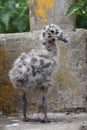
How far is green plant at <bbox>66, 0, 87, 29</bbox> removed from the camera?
6.66 meters

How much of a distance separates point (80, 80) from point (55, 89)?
0.86 feet

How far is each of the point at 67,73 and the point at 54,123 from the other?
76 cm

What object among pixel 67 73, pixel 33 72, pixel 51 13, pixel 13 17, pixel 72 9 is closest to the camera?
pixel 33 72

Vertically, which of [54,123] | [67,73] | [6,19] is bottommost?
[54,123]

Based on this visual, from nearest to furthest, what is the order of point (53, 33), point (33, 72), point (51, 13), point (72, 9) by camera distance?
1. point (33, 72)
2. point (53, 33)
3. point (72, 9)
4. point (51, 13)

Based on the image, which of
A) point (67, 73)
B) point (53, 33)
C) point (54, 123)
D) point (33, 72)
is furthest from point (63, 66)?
point (54, 123)

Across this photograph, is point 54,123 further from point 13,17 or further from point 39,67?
point 13,17

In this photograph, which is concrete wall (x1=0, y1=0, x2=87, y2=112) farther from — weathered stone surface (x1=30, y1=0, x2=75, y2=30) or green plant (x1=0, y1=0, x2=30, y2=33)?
green plant (x1=0, y1=0, x2=30, y2=33)

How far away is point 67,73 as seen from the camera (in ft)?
22.2

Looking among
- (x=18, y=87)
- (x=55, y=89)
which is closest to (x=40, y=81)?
(x=18, y=87)

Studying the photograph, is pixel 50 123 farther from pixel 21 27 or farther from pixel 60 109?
pixel 21 27

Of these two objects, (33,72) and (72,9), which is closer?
(33,72)

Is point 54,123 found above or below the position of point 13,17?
below

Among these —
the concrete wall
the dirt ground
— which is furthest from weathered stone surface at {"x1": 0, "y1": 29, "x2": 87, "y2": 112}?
the dirt ground
